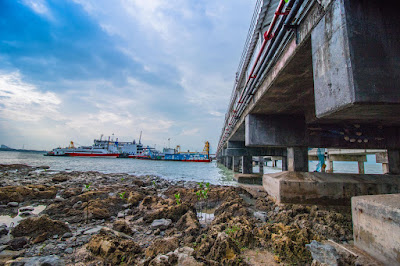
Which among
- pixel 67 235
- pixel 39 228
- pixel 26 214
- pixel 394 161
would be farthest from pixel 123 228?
pixel 394 161

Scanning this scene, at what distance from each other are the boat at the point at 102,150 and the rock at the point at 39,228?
11163 cm

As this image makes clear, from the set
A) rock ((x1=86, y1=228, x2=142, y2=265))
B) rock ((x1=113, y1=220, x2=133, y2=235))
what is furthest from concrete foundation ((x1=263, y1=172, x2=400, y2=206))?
rock ((x1=86, y1=228, x2=142, y2=265))

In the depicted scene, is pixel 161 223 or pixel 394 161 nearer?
pixel 161 223

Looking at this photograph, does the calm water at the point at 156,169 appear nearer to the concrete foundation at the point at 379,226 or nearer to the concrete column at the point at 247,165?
the concrete column at the point at 247,165

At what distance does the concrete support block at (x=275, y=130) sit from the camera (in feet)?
37.5

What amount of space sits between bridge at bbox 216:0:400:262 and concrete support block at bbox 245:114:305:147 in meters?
0.06

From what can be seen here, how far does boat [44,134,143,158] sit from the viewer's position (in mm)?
105938

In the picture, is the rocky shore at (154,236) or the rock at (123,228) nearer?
the rocky shore at (154,236)

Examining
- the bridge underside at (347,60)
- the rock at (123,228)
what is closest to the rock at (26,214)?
the rock at (123,228)

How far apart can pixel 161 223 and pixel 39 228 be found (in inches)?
141

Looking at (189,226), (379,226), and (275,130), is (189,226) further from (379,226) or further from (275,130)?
(275,130)

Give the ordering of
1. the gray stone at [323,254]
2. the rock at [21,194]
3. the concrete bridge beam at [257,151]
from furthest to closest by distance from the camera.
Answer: the concrete bridge beam at [257,151] → the rock at [21,194] → the gray stone at [323,254]

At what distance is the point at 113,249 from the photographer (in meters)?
4.53

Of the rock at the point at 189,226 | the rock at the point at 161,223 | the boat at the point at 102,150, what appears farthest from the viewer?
the boat at the point at 102,150
